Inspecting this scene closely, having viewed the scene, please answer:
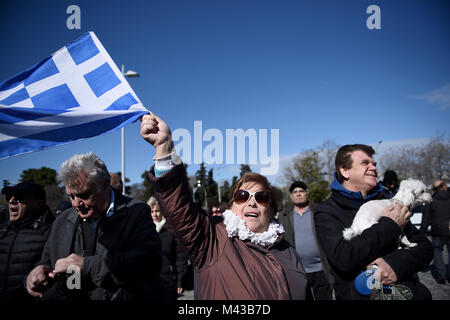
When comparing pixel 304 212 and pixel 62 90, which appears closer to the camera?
pixel 62 90

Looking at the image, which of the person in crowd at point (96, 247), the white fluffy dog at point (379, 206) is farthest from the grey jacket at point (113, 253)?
the white fluffy dog at point (379, 206)

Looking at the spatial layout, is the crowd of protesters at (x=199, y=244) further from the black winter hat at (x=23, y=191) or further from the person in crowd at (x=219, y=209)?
the person in crowd at (x=219, y=209)

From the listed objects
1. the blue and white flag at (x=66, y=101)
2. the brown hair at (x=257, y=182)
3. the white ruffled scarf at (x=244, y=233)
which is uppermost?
the blue and white flag at (x=66, y=101)

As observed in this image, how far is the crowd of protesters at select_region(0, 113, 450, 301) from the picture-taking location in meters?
1.96

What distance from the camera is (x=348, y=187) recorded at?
2.78 m

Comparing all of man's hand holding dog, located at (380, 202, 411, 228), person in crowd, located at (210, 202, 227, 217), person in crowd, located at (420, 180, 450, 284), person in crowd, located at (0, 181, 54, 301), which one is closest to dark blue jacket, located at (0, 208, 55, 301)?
person in crowd, located at (0, 181, 54, 301)

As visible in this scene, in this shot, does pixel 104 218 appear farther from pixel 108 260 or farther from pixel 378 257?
pixel 378 257

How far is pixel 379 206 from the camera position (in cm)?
251

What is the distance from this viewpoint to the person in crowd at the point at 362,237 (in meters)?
2.27

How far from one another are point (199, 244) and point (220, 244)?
0.16m
